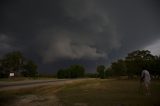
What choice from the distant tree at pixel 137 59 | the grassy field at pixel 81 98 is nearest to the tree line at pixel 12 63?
the distant tree at pixel 137 59

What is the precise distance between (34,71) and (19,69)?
44.8ft

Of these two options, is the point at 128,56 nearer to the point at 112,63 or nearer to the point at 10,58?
the point at 112,63

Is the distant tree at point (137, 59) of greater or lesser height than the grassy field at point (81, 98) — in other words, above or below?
above

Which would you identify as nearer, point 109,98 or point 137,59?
point 109,98

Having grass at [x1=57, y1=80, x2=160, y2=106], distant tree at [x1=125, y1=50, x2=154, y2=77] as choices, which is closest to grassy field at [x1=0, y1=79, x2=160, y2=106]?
grass at [x1=57, y1=80, x2=160, y2=106]

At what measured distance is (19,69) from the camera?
123750 mm

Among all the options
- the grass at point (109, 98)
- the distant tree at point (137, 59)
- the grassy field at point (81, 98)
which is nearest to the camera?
the grass at point (109, 98)

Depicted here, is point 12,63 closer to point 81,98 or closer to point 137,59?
point 137,59

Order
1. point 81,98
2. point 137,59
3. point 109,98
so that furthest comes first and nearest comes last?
point 137,59 < point 81,98 < point 109,98

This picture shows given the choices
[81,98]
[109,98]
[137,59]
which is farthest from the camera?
[137,59]

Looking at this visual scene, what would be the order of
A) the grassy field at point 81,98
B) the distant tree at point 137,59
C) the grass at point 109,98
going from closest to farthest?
the grass at point 109,98 < the grassy field at point 81,98 < the distant tree at point 137,59

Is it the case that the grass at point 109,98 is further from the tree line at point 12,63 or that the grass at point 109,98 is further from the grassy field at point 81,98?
the tree line at point 12,63

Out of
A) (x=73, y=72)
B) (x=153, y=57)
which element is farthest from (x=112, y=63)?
(x=153, y=57)

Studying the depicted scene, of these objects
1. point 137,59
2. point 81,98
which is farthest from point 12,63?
point 81,98
